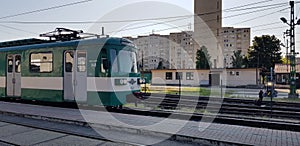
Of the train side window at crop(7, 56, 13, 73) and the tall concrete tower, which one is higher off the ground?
the tall concrete tower

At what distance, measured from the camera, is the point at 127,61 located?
11.3 m

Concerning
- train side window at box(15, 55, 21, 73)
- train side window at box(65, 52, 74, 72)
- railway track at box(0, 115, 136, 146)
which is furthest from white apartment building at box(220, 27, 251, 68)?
railway track at box(0, 115, 136, 146)

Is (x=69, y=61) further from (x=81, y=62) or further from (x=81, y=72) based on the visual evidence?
(x=81, y=72)

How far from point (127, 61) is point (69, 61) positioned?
2364 millimetres

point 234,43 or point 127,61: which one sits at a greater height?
point 234,43

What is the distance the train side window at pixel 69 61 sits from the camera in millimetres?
11374

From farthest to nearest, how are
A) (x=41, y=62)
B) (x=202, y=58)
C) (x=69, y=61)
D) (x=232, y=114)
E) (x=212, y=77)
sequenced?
1. (x=202, y=58)
2. (x=212, y=77)
3. (x=232, y=114)
4. (x=41, y=62)
5. (x=69, y=61)

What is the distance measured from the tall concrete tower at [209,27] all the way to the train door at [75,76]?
36721 mm

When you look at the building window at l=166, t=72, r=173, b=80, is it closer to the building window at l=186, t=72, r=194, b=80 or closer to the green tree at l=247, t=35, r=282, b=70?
the building window at l=186, t=72, r=194, b=80

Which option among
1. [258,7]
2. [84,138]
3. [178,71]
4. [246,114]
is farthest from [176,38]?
[84,138]

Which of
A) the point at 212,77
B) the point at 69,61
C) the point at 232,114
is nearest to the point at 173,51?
the point at 212,77

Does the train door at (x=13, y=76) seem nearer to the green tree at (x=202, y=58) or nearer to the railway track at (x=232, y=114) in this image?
the railway track at (x=232, y=114)

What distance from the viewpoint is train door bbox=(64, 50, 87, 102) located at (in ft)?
35.9

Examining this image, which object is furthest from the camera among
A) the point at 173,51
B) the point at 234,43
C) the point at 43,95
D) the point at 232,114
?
the point at 234,43
